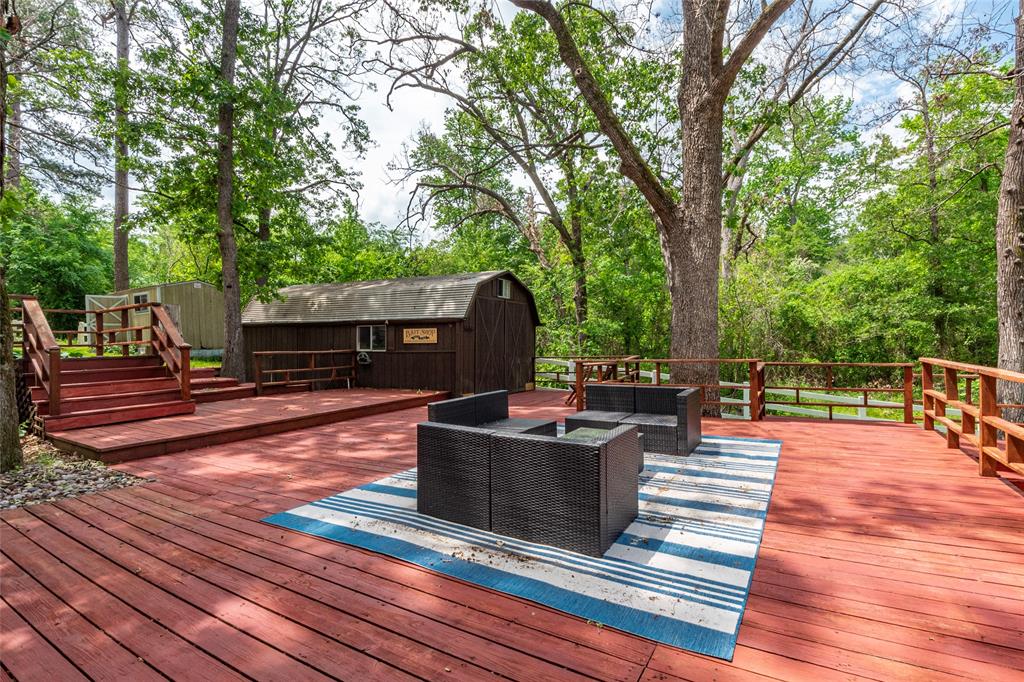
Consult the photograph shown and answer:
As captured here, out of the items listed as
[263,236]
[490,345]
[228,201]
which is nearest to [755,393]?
[490,345]

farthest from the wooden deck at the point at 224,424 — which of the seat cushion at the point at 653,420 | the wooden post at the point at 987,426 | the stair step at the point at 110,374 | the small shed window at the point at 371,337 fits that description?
the wooden post at the point at 987,426

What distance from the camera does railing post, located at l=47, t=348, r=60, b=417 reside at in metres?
5.52

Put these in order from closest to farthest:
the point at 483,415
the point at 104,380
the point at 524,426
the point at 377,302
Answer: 1. the point at 524,426
2. the point at 483,415
3. the point at 104,380
4. the point at 377,302

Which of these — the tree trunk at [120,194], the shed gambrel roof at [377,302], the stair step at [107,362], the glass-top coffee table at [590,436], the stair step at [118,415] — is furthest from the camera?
the tree trunk at [120,194]

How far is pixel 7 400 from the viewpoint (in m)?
4.23

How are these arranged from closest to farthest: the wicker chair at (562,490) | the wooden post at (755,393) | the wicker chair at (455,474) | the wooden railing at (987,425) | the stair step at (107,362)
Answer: the wicker chair at (562,490) → the wicker chair at (455,474) → the wooden railing at (987,425) → the wooden post at (755,393) → the stair step at (107,362)

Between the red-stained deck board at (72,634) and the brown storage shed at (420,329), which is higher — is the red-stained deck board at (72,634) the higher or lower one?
the lower one

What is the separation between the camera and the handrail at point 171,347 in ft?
22.8

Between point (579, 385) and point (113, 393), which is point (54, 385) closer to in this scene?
point (113, 393)

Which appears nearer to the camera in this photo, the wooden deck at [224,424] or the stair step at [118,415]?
the wooden deck at [224,424]

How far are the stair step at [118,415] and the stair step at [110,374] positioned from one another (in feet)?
3.18

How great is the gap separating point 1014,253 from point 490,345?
8658mm

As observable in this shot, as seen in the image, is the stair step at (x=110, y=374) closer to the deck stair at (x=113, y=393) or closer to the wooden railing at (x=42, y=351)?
the deck stair at (x=113, y=393)

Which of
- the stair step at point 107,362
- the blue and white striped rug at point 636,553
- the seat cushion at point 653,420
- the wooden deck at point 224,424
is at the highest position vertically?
the stair step at point 107,362
